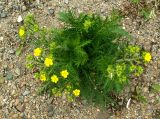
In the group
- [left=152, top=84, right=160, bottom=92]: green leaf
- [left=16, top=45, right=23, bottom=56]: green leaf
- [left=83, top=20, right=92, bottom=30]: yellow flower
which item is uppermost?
[left=83, top=20, right=92, bottom=30]: yellow flower

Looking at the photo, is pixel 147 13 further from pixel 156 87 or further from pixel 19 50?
pixel 19 50

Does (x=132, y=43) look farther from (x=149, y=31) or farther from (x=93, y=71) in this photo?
(x=93, y=71)

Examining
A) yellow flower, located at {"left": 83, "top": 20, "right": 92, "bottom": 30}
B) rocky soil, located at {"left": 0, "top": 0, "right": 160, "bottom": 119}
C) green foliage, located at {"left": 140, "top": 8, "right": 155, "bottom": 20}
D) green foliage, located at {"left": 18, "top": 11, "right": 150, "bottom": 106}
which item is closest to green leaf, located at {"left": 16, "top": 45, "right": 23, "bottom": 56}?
rocky soil, located at {"left": 0, "top": 0, "right": 160, "bottom": 119}

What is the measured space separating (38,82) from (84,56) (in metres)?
0.74

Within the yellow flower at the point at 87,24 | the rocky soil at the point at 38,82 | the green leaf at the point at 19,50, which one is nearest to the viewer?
the yellow flower at the point at 87,24

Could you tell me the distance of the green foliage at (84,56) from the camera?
3166 millimetres

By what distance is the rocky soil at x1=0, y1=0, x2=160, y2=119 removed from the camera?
12.1 ft

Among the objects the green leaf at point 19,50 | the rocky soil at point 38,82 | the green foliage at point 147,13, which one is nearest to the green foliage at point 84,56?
the rocky soil at point 38,82

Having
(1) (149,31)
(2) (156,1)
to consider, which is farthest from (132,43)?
(2) (156,1)

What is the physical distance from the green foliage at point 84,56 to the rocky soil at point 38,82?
213 mm

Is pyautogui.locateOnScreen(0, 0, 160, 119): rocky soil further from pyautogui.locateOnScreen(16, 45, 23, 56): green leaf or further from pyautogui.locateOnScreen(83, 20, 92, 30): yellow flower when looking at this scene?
pyautogui.locateOnScreen(83, 20, 92, 30): yellow flower

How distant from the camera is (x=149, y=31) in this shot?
400 cm

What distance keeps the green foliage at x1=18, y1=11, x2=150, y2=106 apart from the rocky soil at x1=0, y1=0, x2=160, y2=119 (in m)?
0.21

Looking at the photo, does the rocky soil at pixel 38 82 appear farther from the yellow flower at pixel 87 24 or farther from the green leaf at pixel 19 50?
the yellow flower at pixel 87 24
